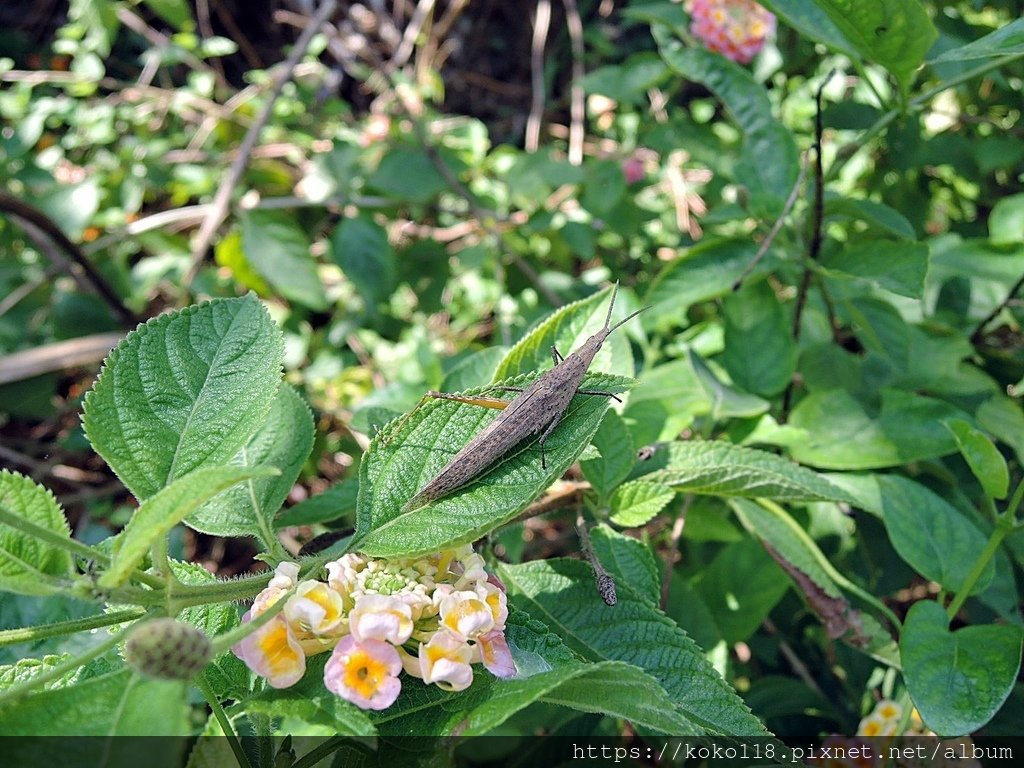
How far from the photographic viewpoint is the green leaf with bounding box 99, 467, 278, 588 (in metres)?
0.49

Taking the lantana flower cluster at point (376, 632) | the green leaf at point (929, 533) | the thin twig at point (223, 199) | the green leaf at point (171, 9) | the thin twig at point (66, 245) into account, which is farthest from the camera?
the green leaf at point (171, 9)

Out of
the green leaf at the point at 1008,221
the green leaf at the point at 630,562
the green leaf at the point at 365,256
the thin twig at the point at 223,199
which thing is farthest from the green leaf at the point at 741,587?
the thin twig at the point at 223,199

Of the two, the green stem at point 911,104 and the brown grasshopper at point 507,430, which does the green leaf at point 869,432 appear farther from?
the brown grasshopper at point 507,430

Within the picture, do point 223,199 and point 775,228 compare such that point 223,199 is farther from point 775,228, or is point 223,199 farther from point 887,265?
point 887,265

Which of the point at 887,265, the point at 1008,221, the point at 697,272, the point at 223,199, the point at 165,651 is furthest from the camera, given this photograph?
the point at 223,199

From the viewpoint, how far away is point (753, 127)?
3.71ft

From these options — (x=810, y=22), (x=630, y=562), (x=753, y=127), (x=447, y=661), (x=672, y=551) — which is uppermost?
(x=810, y=22)

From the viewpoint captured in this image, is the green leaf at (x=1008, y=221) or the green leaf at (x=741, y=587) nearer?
the green leaf at (x=741, y=587)

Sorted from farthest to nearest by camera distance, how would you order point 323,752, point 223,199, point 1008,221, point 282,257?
point 223,199 → point 282,257 → point 1008,221 → point 323,752

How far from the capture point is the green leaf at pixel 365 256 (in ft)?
5.95

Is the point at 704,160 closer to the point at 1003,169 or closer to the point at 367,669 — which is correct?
the point at 1003,169

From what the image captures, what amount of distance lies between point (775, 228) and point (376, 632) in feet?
2.52

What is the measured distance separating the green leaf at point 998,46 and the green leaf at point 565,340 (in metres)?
0.46

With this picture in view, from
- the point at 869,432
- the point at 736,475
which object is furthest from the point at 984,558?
the point at 736,475
